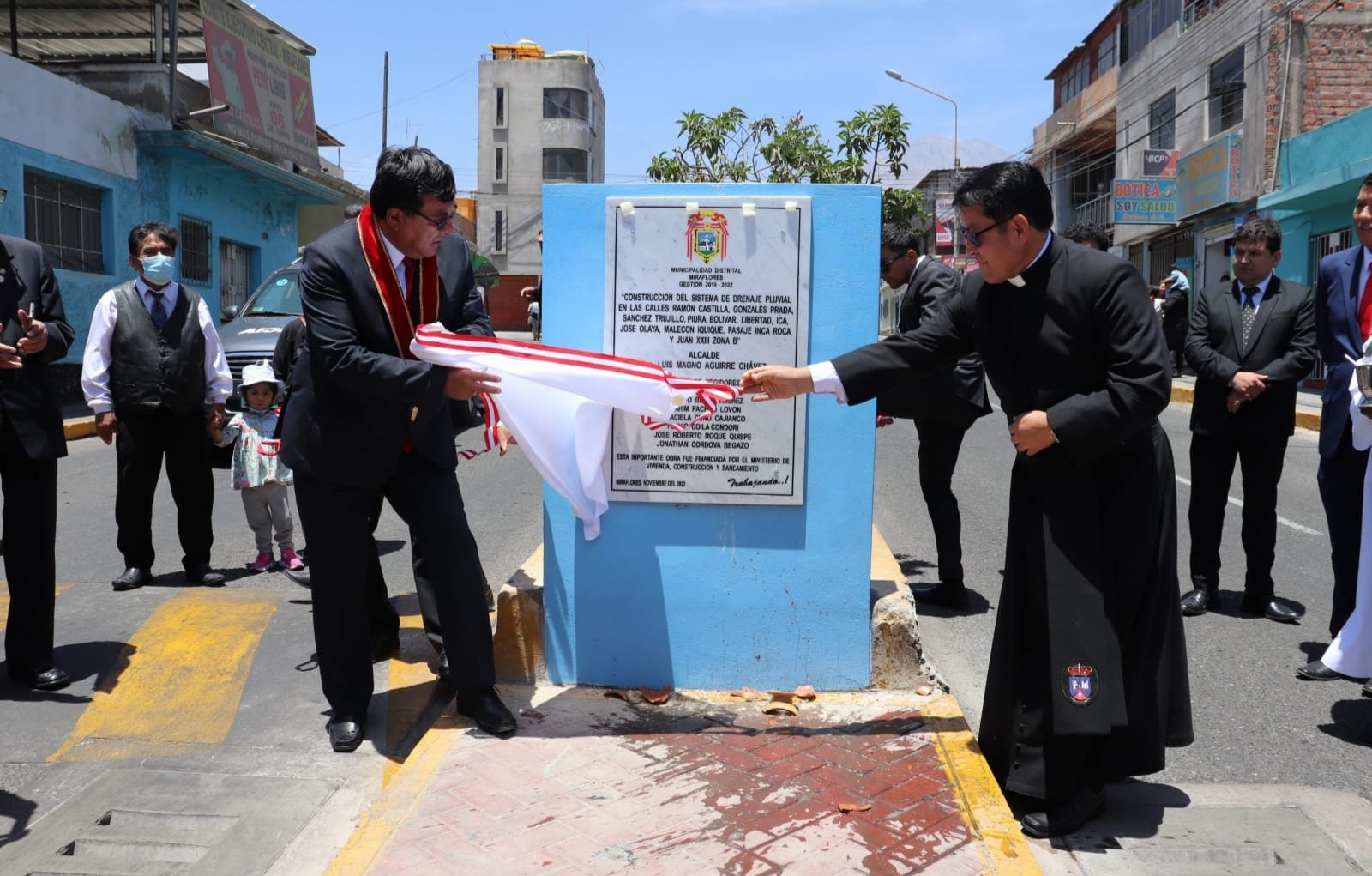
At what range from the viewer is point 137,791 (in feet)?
12.6

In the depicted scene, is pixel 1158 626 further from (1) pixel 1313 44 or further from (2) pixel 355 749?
(1) pixel 1313 44

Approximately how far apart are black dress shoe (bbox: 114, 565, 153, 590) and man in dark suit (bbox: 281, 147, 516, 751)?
2.53 meters

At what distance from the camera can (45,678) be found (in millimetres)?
4656

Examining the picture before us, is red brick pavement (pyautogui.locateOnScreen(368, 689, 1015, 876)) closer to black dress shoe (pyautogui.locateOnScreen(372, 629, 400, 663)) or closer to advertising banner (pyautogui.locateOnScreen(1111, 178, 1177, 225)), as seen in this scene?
black dress shoe (pyautogui.locateOnScreen(372, 629, 400, 663))

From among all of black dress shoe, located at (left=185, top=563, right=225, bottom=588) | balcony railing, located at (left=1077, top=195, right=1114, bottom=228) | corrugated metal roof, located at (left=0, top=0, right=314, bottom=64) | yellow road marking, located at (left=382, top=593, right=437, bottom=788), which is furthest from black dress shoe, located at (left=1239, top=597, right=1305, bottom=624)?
balcony railing, located at (left=1077, top=195, right=1114, bottom=228)

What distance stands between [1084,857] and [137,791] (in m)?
3.01

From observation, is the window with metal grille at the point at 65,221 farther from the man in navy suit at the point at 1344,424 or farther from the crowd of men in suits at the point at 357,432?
the man in navy suit at the point at 1344,424

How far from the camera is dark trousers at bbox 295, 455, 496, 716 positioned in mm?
4094

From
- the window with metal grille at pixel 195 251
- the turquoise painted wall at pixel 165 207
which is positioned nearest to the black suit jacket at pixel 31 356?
the turquoise painted wall at pixel 165 207

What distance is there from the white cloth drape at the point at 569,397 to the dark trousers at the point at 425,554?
353 millimetres

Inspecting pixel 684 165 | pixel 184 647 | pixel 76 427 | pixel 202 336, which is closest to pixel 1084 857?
pixel 184 647

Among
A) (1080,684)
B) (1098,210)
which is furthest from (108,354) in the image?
(1098,210)

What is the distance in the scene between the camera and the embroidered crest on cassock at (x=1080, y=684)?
3.36 m

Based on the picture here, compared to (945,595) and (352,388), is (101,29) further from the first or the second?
(352,388)
